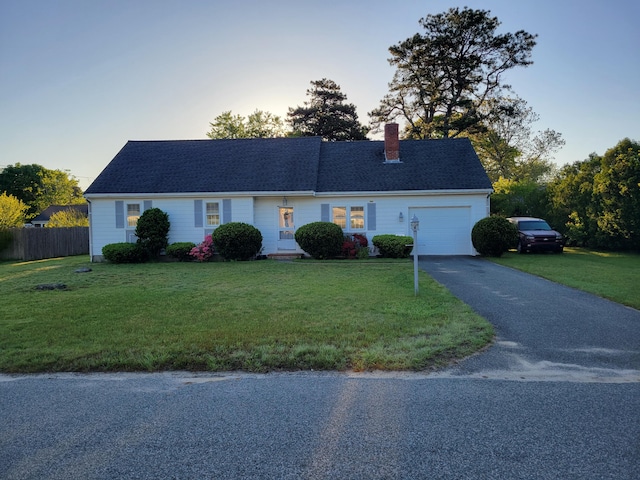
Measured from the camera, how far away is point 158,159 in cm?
1878

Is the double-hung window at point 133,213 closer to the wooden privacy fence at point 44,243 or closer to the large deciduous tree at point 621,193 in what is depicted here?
the wooden privacy fence at point 44,243

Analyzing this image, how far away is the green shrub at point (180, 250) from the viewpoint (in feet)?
52.4

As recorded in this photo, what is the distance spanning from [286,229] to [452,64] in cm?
2022

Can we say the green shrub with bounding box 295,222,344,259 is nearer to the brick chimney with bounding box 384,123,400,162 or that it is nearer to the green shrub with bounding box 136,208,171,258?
the brick chimney with bounding box 384,123,400,162

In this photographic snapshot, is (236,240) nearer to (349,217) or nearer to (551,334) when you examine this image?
(349,217)

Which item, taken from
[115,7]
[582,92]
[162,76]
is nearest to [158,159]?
[162,76]

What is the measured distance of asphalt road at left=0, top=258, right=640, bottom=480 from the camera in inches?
95.7

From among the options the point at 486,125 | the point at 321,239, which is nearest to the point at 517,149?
the point at 486,125

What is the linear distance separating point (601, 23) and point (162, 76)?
52.7ft

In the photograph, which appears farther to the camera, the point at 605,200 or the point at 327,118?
the point at 327,118

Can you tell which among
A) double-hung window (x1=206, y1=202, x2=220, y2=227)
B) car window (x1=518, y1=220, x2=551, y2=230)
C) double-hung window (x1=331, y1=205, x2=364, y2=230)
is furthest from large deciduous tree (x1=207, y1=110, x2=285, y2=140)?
car window (x1=518, y1=220, x2=551, y2=230)

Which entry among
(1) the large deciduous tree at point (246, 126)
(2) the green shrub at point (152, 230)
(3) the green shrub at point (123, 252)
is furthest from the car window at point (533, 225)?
(1) the large deciduous tree at point (246, 126)

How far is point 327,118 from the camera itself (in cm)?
3562

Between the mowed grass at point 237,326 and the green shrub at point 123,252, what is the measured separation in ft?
17.4
